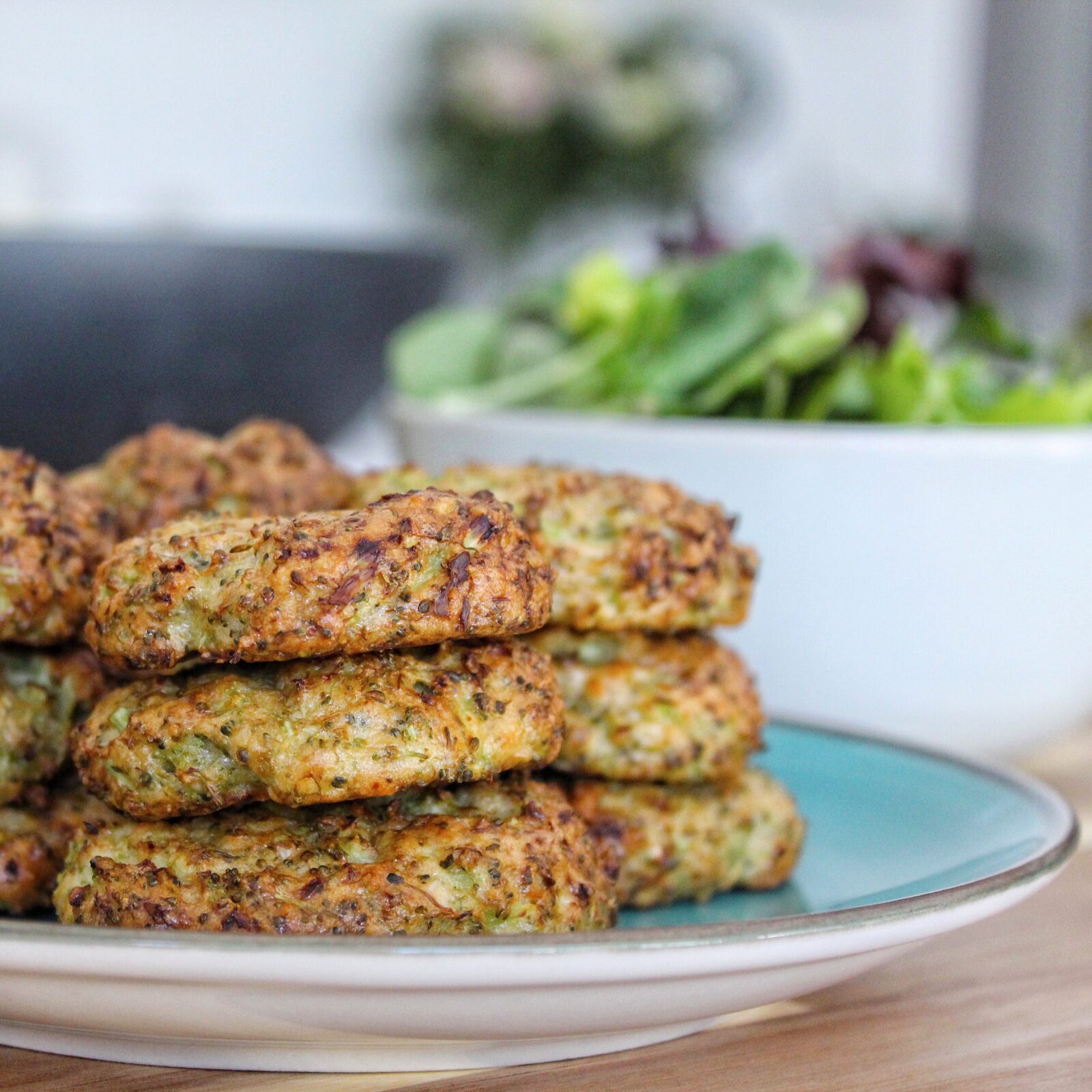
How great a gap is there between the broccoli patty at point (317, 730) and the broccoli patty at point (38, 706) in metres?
0.09

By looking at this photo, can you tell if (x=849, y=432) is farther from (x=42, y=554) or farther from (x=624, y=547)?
(x=42, y=554)

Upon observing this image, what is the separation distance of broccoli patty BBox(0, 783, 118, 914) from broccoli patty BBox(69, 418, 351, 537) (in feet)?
0.80

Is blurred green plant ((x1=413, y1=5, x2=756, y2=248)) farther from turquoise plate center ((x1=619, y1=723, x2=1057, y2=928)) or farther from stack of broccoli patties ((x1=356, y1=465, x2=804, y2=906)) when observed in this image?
stack of broccoli patties ((x1=356, y1=465, x2=804, y2=906))

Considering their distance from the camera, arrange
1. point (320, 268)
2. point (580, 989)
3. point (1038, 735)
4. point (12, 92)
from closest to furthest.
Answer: point (580, 989), point (1038, 735), point (320, 268), point (12, 92)

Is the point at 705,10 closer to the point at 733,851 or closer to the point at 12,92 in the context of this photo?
the point at 12,92

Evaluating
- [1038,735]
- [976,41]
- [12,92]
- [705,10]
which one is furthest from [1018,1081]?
[976,41]

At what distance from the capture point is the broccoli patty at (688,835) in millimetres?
1152

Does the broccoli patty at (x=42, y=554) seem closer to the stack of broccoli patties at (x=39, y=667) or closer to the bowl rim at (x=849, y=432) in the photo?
the stack of broccoli patties at (x=39, y=667)

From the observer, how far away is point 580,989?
0.77 m

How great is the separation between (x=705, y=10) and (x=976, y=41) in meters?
1.88

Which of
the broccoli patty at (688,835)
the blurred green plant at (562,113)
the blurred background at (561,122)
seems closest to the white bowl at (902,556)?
the broccoli patty at (688,835)

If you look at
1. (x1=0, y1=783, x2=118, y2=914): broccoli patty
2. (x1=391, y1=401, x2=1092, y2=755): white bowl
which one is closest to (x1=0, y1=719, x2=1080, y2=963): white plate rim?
(x1=0, y1=783, x2=118, y2=914): broccoli patty

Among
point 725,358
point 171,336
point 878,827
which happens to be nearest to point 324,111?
point 171,336

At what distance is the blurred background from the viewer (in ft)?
20.8
